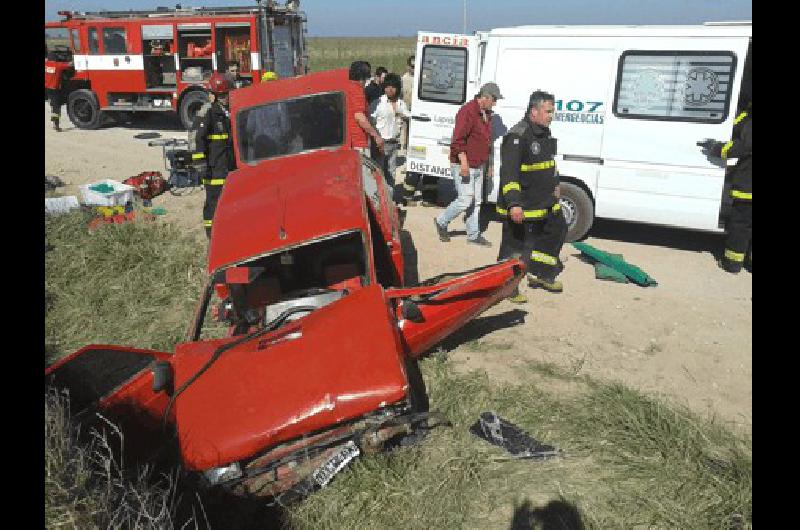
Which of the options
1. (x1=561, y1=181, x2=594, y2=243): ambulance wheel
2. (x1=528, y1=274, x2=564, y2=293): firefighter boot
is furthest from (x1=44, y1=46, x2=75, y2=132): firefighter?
(x1=528, y1=274, x2=564, y2=293): firefighter boot

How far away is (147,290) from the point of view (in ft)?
20.2

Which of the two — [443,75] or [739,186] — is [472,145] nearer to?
[443,75]

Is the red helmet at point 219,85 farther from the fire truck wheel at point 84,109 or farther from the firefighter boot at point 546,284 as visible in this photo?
the fire truck wheel at point 84,109

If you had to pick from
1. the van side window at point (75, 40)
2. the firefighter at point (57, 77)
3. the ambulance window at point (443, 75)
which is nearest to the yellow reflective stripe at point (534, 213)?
the ambulance window at point (443, 75)

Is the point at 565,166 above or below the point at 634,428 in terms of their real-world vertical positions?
above

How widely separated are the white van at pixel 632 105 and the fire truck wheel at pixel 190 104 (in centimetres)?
913

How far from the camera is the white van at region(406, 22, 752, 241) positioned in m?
6.19

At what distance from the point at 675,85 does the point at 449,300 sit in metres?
4.03

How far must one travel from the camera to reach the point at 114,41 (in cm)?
1478

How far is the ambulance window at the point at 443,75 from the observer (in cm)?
782

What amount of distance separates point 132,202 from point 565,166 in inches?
237
